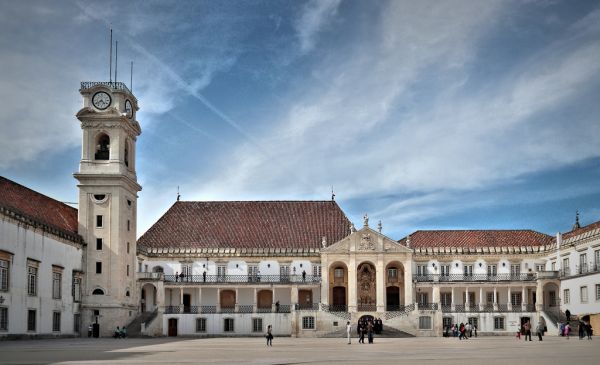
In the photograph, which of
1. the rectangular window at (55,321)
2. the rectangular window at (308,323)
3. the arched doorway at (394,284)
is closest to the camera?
the rectangular window at (55,321)

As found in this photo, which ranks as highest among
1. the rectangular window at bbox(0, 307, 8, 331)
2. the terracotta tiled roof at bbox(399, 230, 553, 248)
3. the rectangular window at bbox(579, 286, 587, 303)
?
the terracotta tiled roof at bbox(399, 230, 553, 248)

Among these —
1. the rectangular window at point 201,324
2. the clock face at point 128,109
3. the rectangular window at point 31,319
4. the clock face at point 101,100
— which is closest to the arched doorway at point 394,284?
the rectangular window at point 201,324

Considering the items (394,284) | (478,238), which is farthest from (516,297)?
(394,284)

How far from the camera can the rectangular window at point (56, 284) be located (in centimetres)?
5316

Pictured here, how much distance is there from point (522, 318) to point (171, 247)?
2794 cm

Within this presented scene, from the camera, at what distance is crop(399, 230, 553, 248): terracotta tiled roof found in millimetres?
68500

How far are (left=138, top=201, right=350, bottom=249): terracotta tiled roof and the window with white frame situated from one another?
57.1ft

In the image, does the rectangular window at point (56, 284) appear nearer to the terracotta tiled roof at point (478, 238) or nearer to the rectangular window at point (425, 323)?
the rectangular window at point (425, 323)

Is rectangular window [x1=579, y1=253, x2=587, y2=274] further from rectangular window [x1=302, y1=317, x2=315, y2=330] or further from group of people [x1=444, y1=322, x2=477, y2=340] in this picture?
rectangular window [x1=302, y1=317, x2=315, y2=330]

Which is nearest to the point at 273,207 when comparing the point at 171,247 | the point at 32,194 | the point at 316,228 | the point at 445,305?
the point at 316,228

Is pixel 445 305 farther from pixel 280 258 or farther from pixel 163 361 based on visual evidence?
pixel 163 361

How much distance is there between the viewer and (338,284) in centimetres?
6750

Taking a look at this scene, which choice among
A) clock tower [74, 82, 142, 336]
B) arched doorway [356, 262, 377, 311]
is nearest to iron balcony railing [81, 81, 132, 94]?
clock tower [74, 82, 142, 336]

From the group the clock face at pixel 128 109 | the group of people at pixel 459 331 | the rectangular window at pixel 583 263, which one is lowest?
the group of people at pixel 459 331
